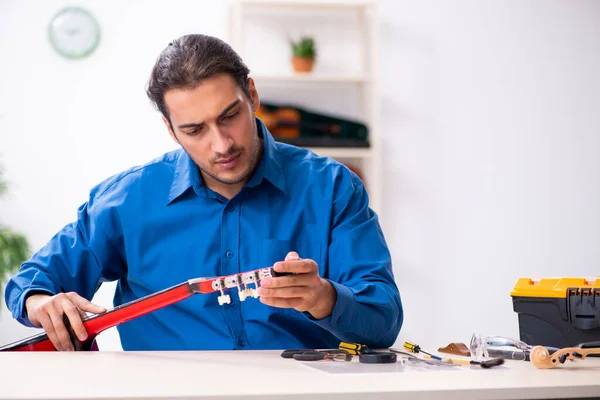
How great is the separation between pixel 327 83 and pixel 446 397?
10.7ft

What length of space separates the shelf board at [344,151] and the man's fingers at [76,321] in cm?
248

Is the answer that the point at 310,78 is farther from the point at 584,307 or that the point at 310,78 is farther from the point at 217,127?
the point at 584,307

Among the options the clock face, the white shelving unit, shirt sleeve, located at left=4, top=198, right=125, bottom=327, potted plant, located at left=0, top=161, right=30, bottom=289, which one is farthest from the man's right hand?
the clock face

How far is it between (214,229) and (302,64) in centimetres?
235

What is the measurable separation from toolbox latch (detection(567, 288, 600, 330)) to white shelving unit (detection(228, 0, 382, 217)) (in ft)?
7.80

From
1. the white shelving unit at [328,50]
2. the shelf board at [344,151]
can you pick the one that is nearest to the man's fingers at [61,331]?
the shelf board at [344,151]

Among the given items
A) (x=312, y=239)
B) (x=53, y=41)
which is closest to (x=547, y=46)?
(x=53, y=41)

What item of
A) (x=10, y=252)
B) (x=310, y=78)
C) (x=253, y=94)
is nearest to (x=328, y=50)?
(x=310, y=78)

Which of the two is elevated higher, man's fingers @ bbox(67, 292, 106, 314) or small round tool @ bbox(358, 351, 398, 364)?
man's fingers @ bbox(67, 292, 106, 314)

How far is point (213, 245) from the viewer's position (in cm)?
185

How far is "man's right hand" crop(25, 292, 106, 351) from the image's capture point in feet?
5.07

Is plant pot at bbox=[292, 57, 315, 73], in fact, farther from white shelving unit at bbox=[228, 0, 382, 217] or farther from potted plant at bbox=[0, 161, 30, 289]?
potted plant at bbox=[0, 161, 30, 289]

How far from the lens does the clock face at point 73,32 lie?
159 inches

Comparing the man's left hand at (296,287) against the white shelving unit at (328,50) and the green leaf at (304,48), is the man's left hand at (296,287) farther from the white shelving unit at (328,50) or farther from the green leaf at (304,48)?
the green leaf at (304,48)
